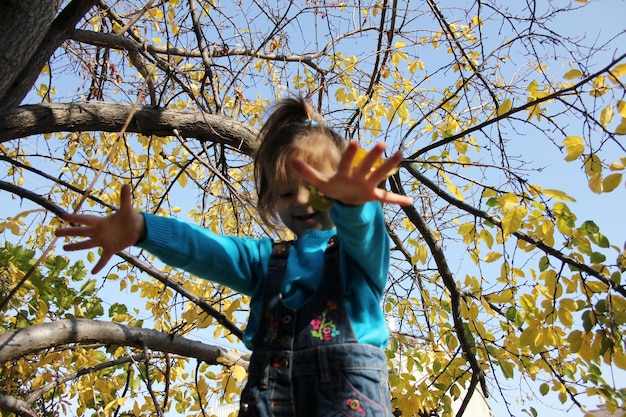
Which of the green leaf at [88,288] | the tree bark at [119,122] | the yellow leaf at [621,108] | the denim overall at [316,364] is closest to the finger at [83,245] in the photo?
the denim overall at [316,364]

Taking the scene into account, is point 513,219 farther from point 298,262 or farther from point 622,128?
point 298,262

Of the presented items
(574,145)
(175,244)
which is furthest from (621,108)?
(175,244)

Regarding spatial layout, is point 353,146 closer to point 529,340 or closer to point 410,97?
point 529,340

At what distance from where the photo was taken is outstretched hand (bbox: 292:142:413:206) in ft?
3.08

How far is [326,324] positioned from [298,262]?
17 cm

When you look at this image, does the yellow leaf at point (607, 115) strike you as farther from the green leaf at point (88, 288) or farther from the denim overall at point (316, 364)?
the green leaf at point (88, 288)

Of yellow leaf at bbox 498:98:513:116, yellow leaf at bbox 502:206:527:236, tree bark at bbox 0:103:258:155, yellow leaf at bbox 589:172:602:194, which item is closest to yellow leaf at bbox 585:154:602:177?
yellow leaf at bbox 589:172:602:194

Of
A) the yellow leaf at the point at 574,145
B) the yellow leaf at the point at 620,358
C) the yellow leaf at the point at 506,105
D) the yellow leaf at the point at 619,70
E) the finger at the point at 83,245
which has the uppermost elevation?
the yellow leaf at the point at 506,105

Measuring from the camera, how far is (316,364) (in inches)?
45.4

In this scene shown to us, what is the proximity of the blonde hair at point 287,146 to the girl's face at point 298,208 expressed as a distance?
2 centimetres

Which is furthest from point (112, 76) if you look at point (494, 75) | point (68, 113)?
point (494, 75)

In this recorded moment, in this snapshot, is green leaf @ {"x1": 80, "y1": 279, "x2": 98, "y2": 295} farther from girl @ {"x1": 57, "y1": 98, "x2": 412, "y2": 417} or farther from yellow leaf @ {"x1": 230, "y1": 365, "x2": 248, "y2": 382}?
girl @ {"x1": 57, "y1": 98, "x2": 412, "y2": 417}

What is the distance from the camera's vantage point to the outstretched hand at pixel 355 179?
3.08 feet

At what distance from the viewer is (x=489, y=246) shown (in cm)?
217
